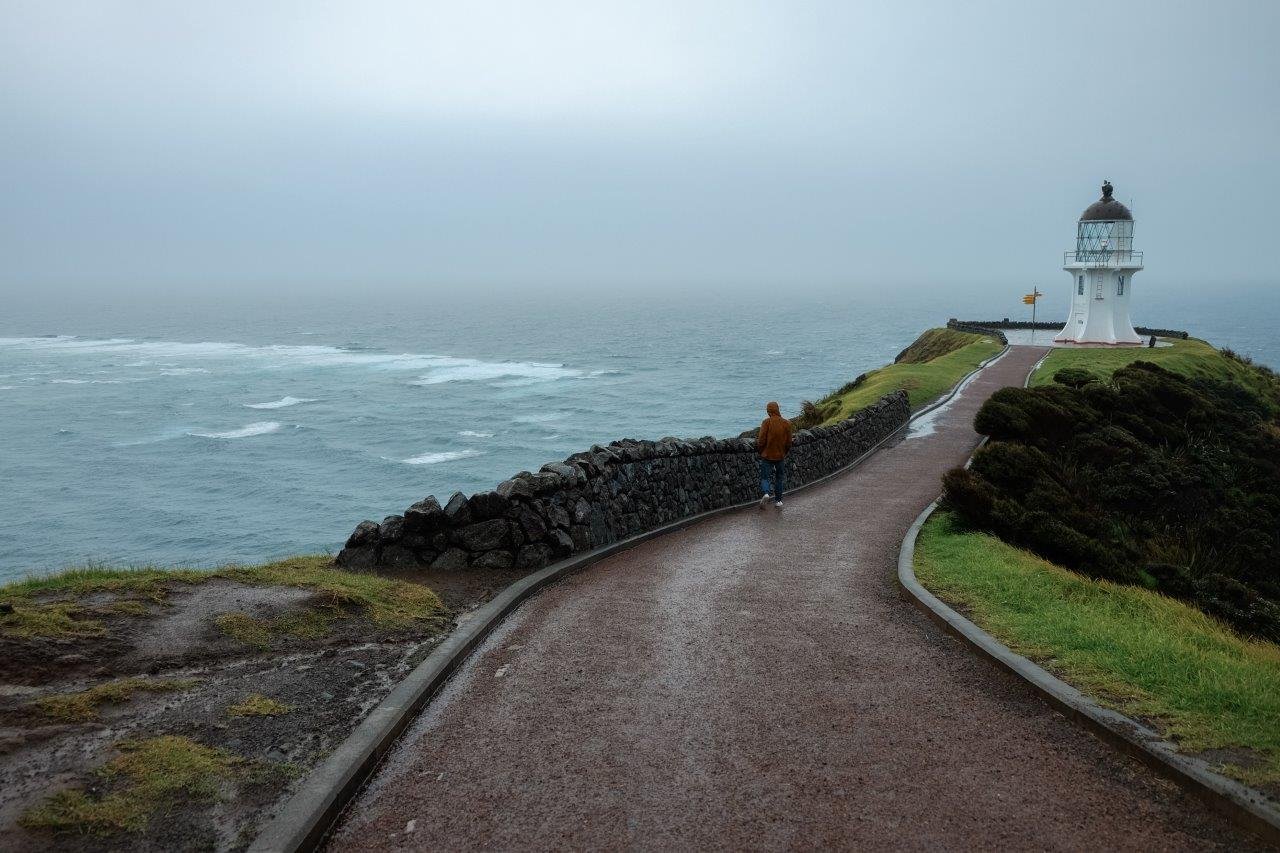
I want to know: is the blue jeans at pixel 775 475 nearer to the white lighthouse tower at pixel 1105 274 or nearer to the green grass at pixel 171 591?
the green grass at pixel 171 591

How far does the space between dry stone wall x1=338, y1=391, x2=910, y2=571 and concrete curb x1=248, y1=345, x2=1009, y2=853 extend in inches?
29.7

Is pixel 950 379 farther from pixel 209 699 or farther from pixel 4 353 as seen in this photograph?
pixel 4 353

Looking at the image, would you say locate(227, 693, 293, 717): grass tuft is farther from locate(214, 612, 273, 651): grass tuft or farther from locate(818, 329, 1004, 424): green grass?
locate(818, 329, 1004, 424): green grass

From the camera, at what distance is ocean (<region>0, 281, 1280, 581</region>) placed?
127 ft

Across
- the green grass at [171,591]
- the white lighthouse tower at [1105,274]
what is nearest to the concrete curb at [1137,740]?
the green grass at [171,591]

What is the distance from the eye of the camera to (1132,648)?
826 centimetres

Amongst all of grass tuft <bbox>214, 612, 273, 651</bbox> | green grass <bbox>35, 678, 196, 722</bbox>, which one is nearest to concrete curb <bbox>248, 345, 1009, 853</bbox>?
grass tuft <bbox>214, 612, 273, 651</bbox>

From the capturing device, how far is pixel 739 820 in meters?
5.79

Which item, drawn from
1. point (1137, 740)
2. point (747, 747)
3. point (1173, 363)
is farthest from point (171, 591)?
point (1173, 363)

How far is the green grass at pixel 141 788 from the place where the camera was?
5336mm

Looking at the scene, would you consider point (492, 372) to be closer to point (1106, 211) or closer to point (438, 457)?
point (438, 457)

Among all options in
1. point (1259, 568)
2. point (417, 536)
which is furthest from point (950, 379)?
point (417, 536)

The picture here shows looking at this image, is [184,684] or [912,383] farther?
[912,383]

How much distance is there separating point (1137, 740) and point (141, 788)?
6636 millimetres
